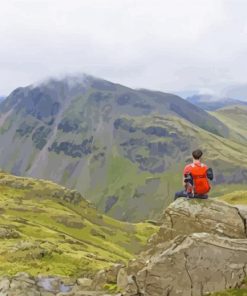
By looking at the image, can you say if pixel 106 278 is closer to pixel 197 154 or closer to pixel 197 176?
pixel 197 176

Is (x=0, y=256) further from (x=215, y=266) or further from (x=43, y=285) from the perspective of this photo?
(x=215, y=266)

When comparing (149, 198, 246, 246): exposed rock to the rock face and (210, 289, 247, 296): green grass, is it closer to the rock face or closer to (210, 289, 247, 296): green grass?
the rock face

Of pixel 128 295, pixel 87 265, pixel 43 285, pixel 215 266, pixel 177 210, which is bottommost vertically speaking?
pixel 87 265

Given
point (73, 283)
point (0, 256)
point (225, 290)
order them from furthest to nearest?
point (0, 256), point (73, 283), point (225, 290)

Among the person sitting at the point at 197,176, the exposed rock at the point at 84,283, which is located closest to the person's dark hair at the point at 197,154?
the person sitting at the point at 197,176

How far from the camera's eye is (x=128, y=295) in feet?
133

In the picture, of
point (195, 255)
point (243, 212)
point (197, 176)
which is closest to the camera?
point (195, 255)

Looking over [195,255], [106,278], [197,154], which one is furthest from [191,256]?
[106,278]

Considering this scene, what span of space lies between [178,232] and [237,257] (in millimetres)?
6332

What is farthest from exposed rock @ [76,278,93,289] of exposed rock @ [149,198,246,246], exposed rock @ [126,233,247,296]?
exposed rock @ [126,233,247,296]

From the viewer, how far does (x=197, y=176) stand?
136 feet

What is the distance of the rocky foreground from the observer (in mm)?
37875

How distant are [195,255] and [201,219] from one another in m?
4.33

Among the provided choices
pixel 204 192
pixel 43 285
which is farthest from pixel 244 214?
pixel 43 285
